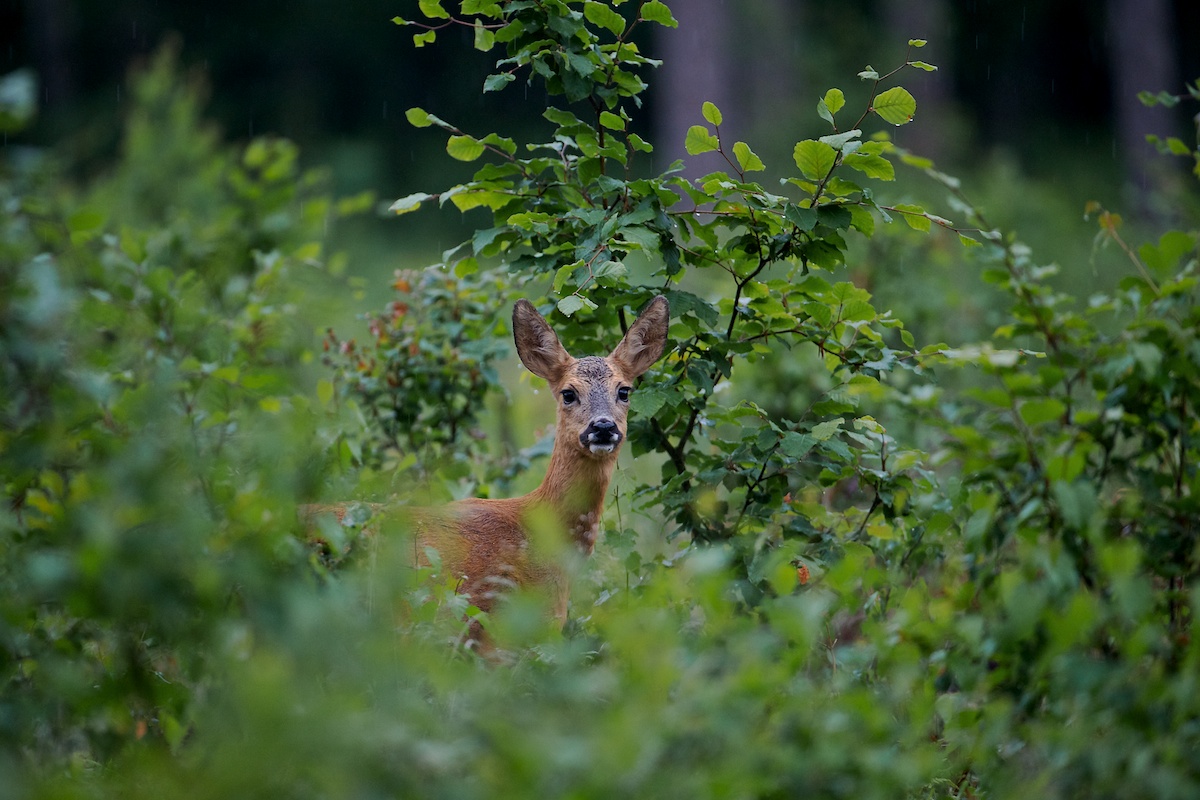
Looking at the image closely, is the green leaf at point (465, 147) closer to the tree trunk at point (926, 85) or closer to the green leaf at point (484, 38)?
the green leaf at point (484, 38)

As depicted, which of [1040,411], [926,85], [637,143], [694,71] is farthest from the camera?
[926,85]

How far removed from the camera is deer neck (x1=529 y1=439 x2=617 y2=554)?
4.27 metres

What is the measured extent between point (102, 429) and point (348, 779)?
3.48 feet

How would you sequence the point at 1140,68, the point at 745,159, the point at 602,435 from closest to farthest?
the point at 745,159
the point at 602,435
the point at 1140,68

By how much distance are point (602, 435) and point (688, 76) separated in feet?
41.3

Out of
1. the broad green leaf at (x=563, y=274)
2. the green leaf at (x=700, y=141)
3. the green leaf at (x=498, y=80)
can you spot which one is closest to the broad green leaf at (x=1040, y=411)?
the green leaf at (x=700, y=141)

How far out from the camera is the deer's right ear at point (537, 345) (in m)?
4.39

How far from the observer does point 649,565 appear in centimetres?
384

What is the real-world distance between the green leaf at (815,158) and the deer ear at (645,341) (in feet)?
2.21

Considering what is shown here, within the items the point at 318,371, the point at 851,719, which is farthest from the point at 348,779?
the point at 318,371

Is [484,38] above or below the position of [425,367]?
above

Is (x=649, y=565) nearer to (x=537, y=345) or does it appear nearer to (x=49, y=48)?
(x=537, y=345)

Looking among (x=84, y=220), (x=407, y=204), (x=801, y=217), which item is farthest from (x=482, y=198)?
(x=84, y=220)

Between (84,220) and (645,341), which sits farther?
(645,341)
